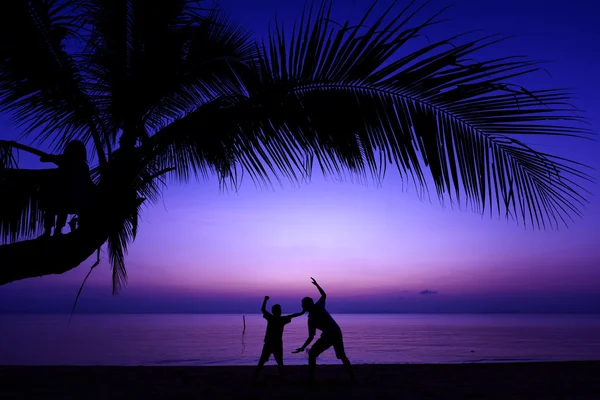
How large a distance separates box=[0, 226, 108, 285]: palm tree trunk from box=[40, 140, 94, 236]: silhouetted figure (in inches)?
12.0

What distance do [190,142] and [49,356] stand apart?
25988mm

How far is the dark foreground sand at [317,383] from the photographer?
9156 millimetres

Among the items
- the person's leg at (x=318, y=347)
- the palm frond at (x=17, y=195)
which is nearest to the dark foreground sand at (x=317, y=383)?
the person's leg at (x=318, y=347)

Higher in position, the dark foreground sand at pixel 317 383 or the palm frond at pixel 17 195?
the palm frond at pixel 17 195

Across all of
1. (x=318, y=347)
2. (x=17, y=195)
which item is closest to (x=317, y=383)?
(x=318, y=347)

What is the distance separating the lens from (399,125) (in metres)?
3.02

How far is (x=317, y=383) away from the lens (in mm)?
10383

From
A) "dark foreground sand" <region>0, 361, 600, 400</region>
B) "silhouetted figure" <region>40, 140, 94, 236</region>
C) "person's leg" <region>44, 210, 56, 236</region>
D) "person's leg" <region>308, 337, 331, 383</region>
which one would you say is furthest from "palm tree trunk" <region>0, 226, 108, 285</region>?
"person's leg" <region>308, 337, 331, 383</region>

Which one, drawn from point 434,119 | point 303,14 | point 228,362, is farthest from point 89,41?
point 228,362

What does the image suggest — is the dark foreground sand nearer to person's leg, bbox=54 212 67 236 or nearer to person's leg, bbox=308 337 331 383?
person's leg, bbox=308 337 331 383

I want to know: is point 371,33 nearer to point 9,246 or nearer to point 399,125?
point 399,125

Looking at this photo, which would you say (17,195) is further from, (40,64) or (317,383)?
(317,383)

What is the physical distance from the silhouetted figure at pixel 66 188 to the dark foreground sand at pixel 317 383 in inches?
263

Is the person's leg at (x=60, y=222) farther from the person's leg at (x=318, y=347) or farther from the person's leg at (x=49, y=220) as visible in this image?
the person's leg at (x=318, y=347)
